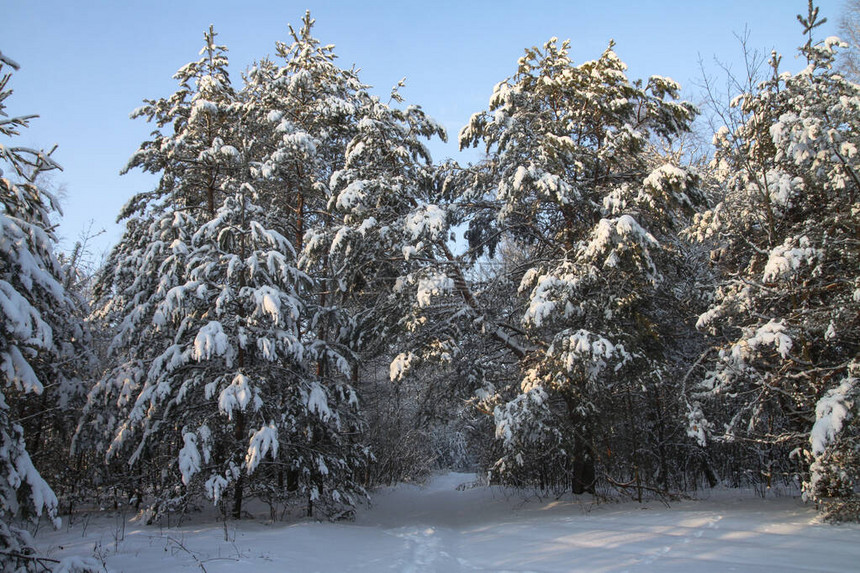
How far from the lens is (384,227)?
10445 mm

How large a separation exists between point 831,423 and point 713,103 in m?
5.20

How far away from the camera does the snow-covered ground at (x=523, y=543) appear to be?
5.19 metres

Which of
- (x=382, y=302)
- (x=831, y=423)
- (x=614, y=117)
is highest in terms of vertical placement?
(x=614, y=117)

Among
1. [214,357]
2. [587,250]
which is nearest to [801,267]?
[587,250]

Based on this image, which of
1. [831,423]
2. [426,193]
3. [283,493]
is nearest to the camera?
[831,423]

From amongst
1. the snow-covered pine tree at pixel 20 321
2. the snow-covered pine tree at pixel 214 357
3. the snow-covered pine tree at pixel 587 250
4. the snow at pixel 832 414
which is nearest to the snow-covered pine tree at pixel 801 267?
the snow at pixel 832 414

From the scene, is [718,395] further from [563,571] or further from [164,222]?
[164,222]

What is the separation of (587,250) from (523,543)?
490 centimetres

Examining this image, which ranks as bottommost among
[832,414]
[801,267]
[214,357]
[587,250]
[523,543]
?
[523,543]

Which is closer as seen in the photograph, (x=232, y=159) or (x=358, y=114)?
(x=232, y=159)

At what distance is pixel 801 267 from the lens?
725cm

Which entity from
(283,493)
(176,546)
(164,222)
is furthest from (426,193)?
(176,546)

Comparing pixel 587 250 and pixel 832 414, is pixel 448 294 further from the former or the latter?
pixel 832 414

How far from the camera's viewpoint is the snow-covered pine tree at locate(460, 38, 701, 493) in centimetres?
872
